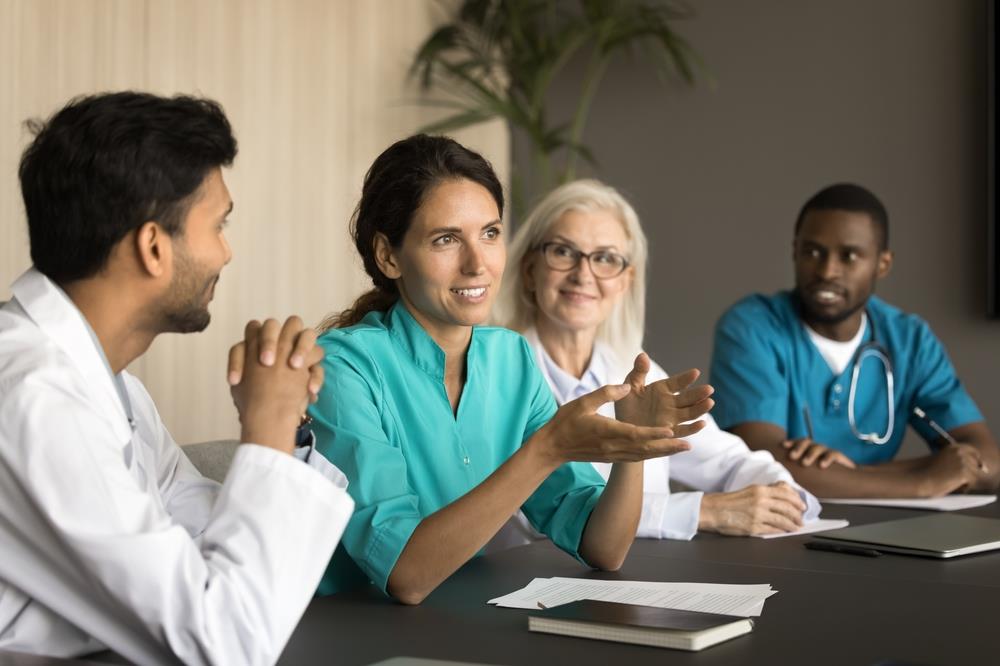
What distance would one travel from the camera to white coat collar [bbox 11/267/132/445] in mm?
1232

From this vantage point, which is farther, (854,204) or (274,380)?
(854,204)

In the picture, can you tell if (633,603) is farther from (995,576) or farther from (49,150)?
(49,150)

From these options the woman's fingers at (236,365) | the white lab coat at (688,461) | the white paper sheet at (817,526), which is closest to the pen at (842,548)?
the white paper sheet at (817,526)

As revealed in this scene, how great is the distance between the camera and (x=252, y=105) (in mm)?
3799

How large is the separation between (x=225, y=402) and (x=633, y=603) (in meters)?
2.52

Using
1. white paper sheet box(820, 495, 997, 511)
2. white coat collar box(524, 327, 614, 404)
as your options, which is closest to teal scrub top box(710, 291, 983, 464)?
white paper sheet box(820, 495, 997, 511)

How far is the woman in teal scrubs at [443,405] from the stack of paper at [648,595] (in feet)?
0.35

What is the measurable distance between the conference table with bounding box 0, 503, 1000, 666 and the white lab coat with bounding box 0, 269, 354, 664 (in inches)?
2.9

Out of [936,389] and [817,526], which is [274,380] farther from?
[936,389]

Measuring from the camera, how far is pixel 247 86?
378cm

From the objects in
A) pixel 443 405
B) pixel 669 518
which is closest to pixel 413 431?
pixel 443 405

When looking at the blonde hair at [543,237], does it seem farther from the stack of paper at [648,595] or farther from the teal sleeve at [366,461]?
the stack of paper at [648,595]

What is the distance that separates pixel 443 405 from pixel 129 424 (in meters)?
0.64

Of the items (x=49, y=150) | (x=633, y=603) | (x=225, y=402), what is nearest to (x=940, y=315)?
(x=225, y=402)
